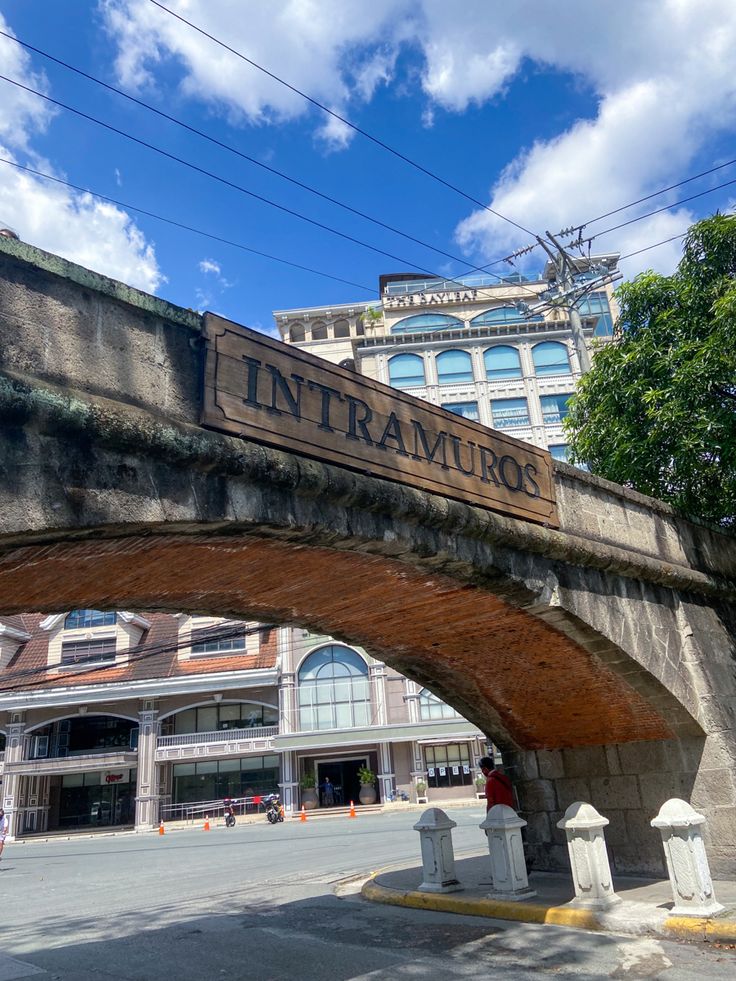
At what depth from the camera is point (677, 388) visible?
30.3 feet

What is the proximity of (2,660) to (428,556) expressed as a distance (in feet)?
110

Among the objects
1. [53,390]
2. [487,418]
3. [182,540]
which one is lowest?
[182,540]

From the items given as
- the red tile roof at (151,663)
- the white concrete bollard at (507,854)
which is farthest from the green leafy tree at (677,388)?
the red tile roof at (151,663)

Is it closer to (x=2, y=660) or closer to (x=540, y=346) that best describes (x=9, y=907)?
(x=2, y=660)

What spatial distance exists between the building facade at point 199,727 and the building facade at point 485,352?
512 inches

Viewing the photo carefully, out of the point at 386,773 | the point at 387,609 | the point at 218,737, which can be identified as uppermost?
the point at 218,737

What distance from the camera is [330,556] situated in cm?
562

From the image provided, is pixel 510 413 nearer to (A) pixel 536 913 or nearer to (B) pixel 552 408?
(B) pixel 552 408

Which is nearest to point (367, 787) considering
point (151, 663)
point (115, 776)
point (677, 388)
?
point (151, 663)

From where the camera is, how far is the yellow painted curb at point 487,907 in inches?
274

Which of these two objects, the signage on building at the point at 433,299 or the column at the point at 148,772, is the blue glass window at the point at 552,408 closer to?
the signage on building at the point at 433,299

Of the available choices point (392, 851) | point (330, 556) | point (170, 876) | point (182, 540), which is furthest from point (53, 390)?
point (392, 851)

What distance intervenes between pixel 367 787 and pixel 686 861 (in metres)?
26.6

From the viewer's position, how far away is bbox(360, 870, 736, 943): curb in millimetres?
6114
